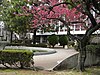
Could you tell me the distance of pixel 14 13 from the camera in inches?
500

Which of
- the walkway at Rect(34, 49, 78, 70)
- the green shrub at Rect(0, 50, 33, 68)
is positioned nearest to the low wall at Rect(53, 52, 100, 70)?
the walkway at Rect(34, 49, 78, 70)

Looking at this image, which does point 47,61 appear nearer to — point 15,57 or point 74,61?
point 74,61

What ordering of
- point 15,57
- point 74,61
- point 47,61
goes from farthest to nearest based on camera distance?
point 47,61, point 74,61, point 15,57

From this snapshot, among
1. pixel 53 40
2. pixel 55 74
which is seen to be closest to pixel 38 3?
pixel 55 74

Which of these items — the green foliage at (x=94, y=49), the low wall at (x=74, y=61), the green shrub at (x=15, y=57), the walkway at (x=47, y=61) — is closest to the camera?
the green shrub at (x=15, y=57)

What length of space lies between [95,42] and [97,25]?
222 inches

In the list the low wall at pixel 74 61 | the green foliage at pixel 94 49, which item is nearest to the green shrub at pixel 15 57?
the low wall at pixel 74 61

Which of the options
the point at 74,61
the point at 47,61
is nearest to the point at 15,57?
the point at 74,61

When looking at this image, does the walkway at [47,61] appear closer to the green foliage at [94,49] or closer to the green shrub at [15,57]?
the green shrub at [15,57]

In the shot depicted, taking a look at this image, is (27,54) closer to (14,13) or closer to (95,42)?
(14,13)

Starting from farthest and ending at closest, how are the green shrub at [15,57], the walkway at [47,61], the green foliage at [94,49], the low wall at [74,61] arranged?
the green foliage at [94,49] < the walkway at [47,61] < the low wall at [74,61] < the green shrub at [15,57]

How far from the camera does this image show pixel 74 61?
1300 centimetres

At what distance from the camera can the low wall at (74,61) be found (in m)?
12.2

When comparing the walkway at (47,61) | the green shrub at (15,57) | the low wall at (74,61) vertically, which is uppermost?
the green shrub at (15,57)
